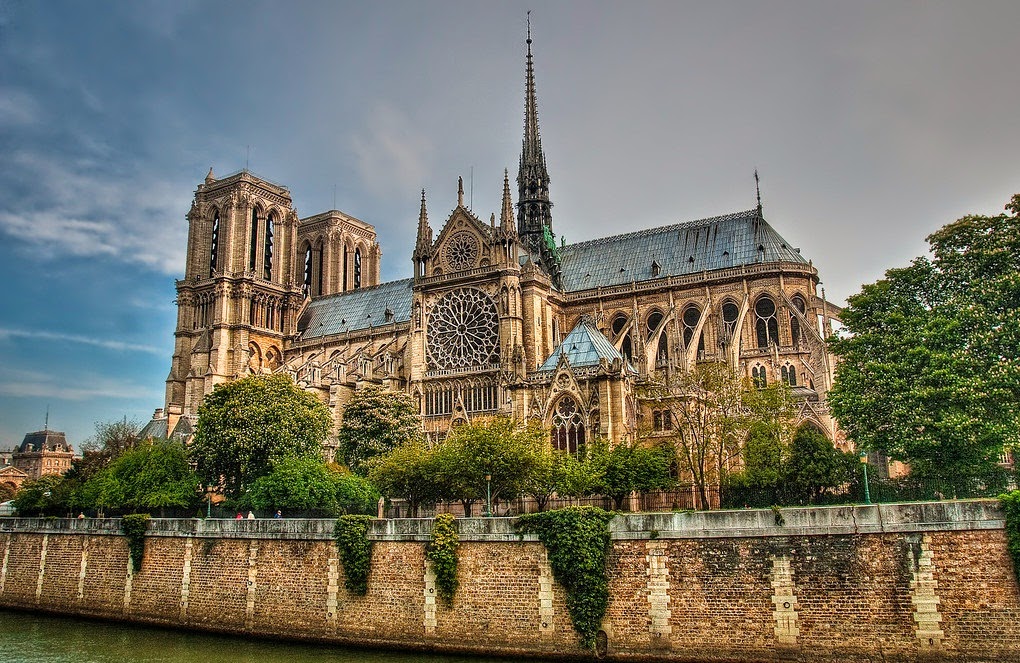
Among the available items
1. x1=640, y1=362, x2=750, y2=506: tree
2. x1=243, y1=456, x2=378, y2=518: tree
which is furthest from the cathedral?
x1=243, y1=456, x2=378, y2=518: tree

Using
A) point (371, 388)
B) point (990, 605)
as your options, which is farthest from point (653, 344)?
point (990, 605)

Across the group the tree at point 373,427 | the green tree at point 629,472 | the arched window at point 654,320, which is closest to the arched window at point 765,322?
the arched window at point 654,320

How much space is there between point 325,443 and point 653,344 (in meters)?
22.2

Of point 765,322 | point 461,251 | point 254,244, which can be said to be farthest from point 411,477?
point 254,244

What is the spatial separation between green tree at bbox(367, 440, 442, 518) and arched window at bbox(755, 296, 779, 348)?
27772 mm

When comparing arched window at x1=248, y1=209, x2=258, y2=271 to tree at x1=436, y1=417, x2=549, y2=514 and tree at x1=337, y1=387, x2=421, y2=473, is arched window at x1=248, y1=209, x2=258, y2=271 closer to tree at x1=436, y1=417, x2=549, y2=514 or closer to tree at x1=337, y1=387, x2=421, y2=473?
tree at x1=337, y1=387, x2=421, y2=473

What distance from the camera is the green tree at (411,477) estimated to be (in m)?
38.0

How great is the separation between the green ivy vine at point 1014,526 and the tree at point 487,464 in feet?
59.8

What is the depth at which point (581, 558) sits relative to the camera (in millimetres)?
26578

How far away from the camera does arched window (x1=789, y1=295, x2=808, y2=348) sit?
188ft

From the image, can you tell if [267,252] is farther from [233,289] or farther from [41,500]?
[41,500]

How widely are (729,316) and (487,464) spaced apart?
30401 mm

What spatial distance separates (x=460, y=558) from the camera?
94.6 feet

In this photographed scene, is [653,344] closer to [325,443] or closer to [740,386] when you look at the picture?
[740,386]
